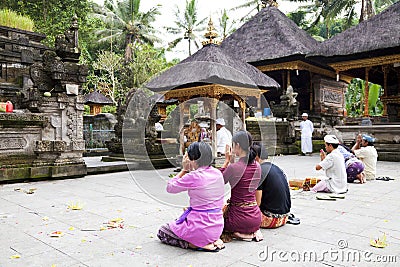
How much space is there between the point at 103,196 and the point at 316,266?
14.6 feet

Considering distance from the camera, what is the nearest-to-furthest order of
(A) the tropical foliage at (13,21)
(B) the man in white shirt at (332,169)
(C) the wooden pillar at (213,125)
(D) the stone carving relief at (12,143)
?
(B) the man in white shirt at (332,169) → (D) the stone carving relief at (12,143) → (C) the wooden pillar at (213,125) → (A) the tropical foliage at (13,21)

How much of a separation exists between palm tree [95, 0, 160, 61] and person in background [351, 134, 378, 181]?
1244 inches

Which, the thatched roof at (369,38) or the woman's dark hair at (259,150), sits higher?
the thatched roof at (369,38)

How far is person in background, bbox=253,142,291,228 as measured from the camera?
14.6ft

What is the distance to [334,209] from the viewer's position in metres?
5.55

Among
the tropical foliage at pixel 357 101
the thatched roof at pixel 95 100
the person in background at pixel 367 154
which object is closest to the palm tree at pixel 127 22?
the thatched roof at pixel 95 100

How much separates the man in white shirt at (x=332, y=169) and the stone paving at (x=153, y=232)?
0.82 feet

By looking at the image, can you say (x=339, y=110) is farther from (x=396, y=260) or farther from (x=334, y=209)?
(x=396, y=260)

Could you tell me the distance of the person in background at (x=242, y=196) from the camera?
396 centimetres

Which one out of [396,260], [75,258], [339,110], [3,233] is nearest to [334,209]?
[396,260]

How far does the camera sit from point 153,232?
4.34 meters

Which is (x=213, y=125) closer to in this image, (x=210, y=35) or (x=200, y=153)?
(x=210, y=35)

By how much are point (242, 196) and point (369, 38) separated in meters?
13.5

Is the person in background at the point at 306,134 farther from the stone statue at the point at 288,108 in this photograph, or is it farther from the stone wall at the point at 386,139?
the stone wall at the point at 386,139
